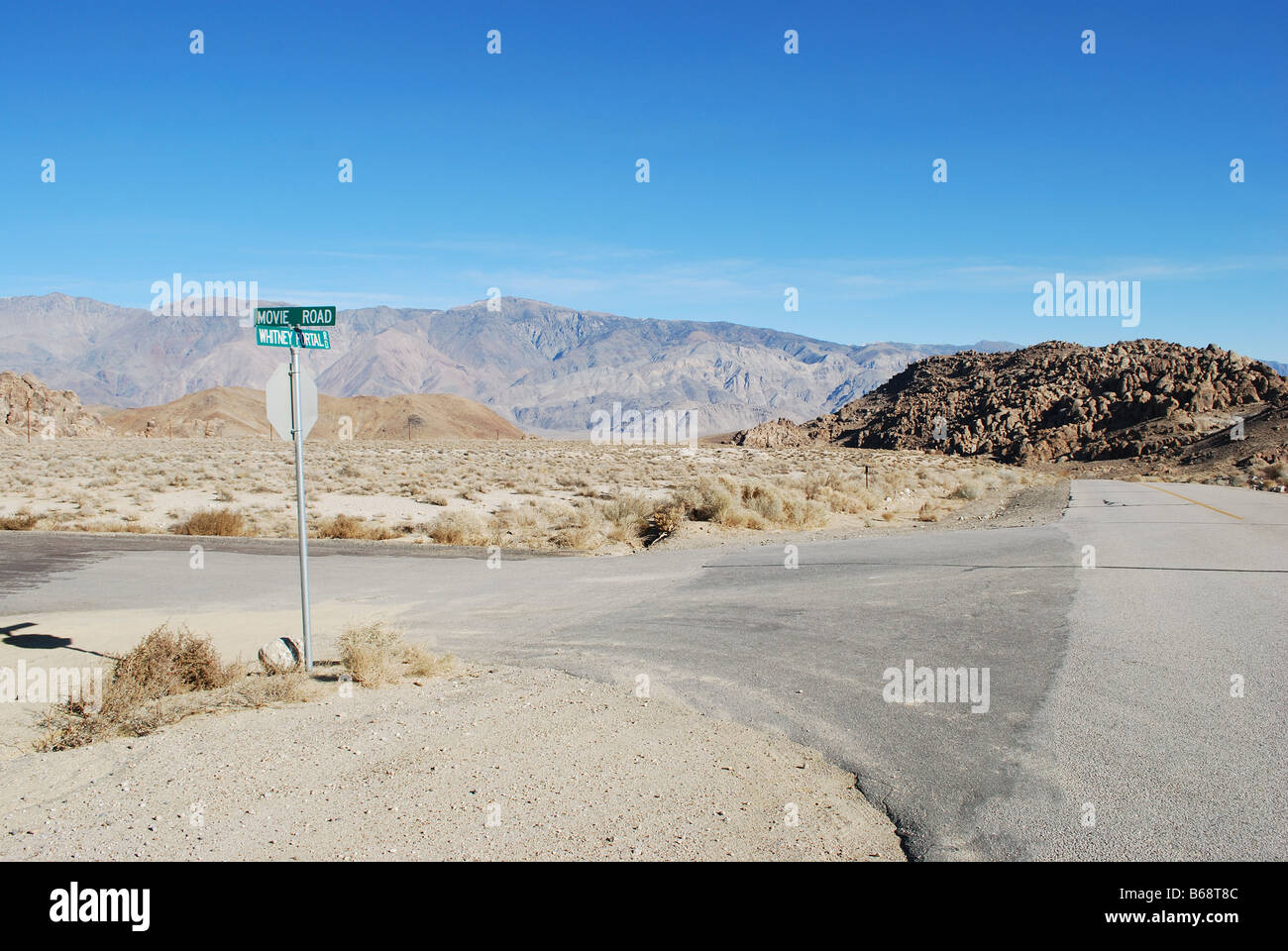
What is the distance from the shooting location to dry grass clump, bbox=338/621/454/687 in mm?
7387

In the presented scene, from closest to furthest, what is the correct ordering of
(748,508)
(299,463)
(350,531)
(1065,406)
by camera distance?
1. (299,463)
2. (350,531)
3. (748,508)
4. (1065,406)

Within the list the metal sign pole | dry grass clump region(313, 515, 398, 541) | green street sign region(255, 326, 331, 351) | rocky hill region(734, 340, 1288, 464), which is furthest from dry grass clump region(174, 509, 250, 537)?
rocky hill region(734, 340, 1288, 464)

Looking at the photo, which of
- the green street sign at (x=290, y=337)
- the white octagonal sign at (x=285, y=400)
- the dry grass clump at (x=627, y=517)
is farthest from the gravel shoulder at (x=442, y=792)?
the dry grass clump at (x=627, y=517)

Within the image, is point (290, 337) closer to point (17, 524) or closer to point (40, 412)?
point (17, 524)

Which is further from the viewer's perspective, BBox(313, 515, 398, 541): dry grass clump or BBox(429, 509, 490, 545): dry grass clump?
BBox(313, 515, 398, 541): dry grass clump

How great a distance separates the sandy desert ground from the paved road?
3.04m

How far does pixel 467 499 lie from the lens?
2902 centimetres

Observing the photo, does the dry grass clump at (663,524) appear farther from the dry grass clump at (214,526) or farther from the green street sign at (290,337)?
the green street sign at (290,337)

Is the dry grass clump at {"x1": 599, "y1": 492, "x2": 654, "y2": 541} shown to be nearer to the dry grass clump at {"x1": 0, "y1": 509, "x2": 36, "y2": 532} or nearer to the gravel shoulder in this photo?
the gravel shoulder

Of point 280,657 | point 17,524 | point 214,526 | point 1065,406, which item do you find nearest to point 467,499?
point 214,526

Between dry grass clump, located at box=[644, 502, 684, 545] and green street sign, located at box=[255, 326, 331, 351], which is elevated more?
green street sign, located at box=[255, 326, 331, 351]

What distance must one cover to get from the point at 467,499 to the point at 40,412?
9008 cm

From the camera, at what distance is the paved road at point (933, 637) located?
4.71 m

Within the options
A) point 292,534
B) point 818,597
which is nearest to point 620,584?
point 818,597
